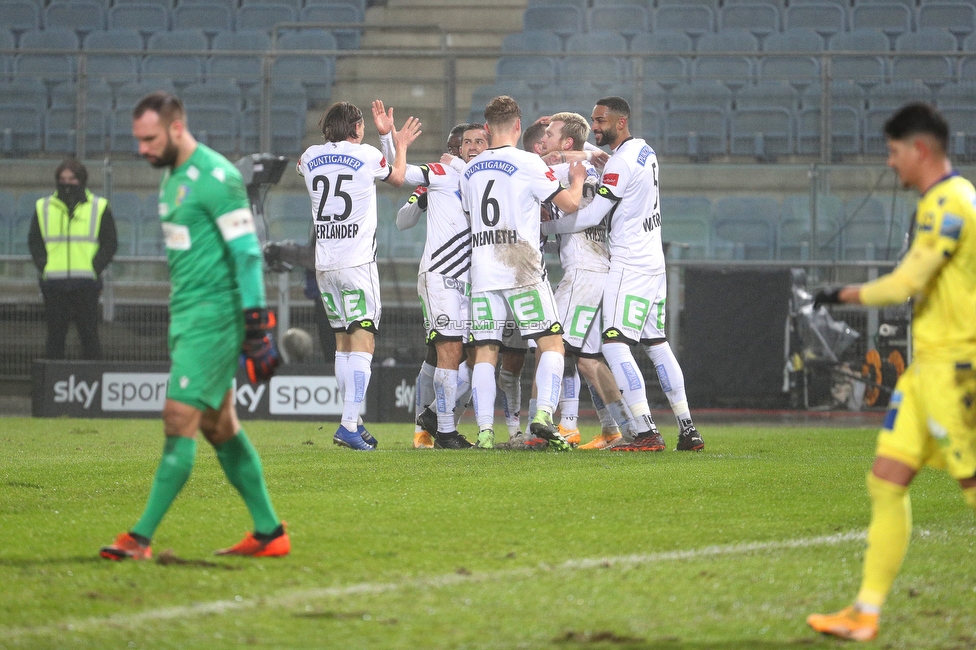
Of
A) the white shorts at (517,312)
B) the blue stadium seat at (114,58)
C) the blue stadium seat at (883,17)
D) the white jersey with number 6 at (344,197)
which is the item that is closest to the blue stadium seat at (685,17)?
the blue stadium seat at (883,17)

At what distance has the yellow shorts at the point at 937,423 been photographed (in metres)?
4.16

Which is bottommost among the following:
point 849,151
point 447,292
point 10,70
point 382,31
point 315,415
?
point 315,415

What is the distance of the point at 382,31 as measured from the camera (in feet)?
67.0

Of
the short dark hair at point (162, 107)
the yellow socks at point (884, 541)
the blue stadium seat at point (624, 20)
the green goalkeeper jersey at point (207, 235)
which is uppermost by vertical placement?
the blue stadium seat at point (624, 20)

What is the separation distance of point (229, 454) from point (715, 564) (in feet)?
7.03

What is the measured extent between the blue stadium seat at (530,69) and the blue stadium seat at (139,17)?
715 cm

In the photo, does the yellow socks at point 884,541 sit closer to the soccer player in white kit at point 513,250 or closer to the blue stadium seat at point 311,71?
the soccer player in white kit at point 513,250

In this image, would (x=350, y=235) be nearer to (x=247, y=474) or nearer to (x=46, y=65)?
(x=247, y=474)

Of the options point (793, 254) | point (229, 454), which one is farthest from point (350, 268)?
point (793, 254)

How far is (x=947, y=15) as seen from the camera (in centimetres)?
2011

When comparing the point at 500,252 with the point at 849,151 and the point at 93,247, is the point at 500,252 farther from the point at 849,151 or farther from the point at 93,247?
the point at 849,151

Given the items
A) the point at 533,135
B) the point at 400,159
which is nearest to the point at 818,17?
the point at 533,135

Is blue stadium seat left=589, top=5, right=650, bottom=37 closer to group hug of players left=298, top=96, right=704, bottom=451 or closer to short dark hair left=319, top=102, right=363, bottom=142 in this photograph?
group hug of players left=298, top=96, right=704, bottom=451

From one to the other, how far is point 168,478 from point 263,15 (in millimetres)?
17532
